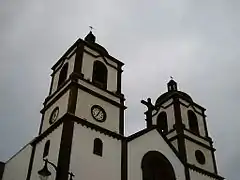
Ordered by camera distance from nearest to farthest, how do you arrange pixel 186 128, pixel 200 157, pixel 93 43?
pixel 93 43
pixel 200 157
pixel 186 128

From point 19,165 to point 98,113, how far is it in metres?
8.76

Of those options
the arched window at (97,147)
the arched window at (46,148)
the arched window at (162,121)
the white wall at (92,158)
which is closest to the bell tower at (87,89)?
the white wall at (92,158)

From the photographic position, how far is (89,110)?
22.5m

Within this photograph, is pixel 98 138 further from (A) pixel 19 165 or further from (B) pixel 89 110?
(A) pixel 19 165

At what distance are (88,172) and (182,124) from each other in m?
12.7

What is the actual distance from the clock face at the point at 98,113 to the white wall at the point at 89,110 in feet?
0.79

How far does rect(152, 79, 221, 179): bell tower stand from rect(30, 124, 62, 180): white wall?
9.76m

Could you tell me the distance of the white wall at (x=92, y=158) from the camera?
19.5 meters

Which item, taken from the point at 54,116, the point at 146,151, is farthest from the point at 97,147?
the point at 146,151

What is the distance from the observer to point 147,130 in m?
25.2

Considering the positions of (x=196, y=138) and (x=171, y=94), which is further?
(x=171, y=94)

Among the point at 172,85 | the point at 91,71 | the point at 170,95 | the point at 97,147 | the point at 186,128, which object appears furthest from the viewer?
the point at 172,85

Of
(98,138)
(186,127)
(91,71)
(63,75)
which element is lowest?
(98,138)

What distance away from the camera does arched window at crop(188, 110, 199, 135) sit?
30984 mm
